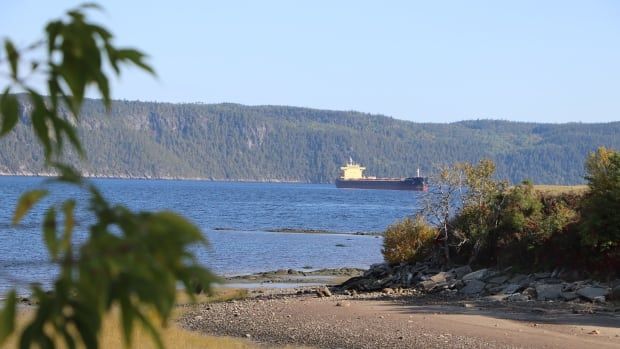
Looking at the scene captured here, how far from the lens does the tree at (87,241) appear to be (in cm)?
195

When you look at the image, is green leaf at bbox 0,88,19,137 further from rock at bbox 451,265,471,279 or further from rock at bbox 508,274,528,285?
rock at bbox 451,265,471,279

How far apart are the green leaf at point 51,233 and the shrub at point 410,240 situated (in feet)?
84.8

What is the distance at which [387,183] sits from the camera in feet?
598

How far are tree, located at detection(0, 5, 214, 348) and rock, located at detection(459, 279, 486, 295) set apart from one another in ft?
70.9

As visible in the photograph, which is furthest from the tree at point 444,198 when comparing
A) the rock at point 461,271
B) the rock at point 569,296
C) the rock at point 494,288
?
the rock at point 569,296

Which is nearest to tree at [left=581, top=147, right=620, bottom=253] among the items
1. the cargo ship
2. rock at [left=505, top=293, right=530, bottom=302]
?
rock at [left=505, top=293, right=530, bottom=302]

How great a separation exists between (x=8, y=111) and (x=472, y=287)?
21.9 m

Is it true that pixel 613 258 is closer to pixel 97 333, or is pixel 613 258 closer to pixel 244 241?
pixel 97 333

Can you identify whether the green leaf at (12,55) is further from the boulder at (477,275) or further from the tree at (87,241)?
the boulder at (477,275)

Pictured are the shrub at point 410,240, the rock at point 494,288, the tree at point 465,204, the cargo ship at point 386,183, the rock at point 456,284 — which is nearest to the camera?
the rock at point 494,288

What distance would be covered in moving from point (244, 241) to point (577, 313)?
39.0 metres

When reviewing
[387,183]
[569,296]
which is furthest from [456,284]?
[387,183]

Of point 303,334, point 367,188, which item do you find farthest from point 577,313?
point 367,188

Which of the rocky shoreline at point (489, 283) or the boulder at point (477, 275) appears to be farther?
the boulder at point (477, 275)
